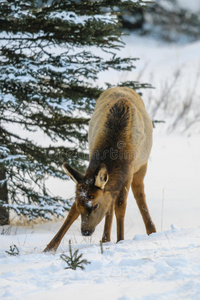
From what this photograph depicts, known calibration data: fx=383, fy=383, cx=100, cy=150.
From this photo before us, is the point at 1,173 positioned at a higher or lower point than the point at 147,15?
lower

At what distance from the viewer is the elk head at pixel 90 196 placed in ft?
15.0

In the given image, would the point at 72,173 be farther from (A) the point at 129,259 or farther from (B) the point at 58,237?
(A) the point at 129,259

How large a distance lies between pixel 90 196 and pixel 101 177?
266 millimetres

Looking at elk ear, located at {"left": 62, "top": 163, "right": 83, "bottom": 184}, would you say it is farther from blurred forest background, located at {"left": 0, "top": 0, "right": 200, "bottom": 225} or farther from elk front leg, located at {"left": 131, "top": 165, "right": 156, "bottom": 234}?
blurred forest background, located at {"left": 0, "top": 0, "right": 200, "bottom": 225}

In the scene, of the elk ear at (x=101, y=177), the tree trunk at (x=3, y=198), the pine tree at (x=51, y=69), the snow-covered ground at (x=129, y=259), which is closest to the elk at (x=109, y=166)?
the elk ear at (x=101, y=177)

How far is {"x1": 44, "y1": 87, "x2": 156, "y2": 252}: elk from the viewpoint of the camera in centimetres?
464

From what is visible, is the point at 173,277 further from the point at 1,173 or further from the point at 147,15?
the point at 147,15

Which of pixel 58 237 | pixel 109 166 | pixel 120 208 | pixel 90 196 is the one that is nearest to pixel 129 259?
pixel 90 196

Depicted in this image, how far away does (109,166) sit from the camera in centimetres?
507

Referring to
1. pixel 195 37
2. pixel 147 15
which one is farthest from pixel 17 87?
pixel 195 37

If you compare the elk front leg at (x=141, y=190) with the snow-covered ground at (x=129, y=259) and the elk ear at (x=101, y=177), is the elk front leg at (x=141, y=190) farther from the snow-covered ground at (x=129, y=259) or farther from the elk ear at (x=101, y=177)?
the elk ear at (x=101, y=177)

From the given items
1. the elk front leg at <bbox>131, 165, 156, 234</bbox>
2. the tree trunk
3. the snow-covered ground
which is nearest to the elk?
the elk front leg at <bbox>131, 165, 156, 234</bbox>

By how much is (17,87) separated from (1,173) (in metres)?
1.80

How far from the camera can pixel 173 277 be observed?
2.62 metres
